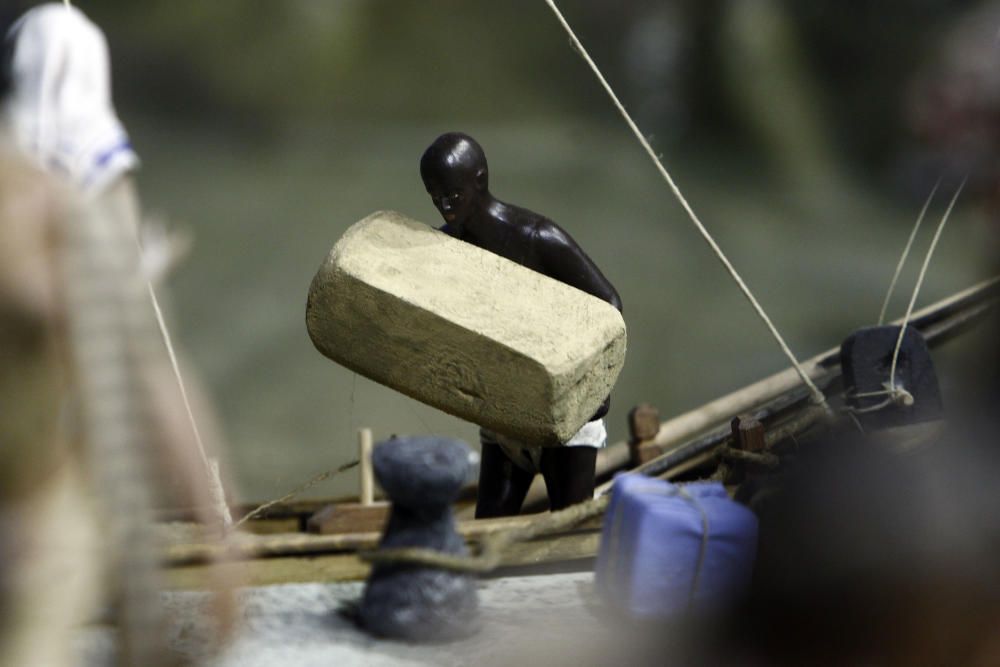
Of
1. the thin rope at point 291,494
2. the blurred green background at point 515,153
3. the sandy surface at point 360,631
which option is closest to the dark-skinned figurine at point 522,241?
the sandy surface at point 360,631

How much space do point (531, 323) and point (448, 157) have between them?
24 cm

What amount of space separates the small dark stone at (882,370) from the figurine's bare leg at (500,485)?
0.48m

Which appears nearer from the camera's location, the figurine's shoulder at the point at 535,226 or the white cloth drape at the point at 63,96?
the white cloth drape at the point at 63,96

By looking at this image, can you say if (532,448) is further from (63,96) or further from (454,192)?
(63,96)

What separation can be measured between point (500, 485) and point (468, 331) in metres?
0.43

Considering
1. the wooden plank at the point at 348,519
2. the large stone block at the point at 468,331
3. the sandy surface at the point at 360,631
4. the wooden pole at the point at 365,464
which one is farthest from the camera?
the wooden pole at the point at 365,464

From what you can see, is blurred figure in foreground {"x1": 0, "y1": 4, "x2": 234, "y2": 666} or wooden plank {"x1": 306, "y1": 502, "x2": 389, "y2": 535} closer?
blurred figure in foreground {"x1": 0, "y1": 4, "x2": 234, "y2": 666}

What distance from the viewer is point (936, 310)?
209cm

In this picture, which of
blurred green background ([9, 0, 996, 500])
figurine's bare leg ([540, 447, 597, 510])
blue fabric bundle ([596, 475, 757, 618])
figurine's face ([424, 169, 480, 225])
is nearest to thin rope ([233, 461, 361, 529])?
figurine's bare leg ([540, 447, 597, 510])

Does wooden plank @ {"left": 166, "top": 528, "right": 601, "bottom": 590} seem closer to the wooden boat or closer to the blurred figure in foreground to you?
the wooden boat

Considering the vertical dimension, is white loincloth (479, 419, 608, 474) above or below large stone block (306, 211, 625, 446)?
below

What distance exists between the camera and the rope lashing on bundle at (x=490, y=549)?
55.2 inches

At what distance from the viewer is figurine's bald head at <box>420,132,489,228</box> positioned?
1571 mm

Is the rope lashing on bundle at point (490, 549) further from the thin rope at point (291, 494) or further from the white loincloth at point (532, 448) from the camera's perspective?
the thin rope at point (291, 494)
